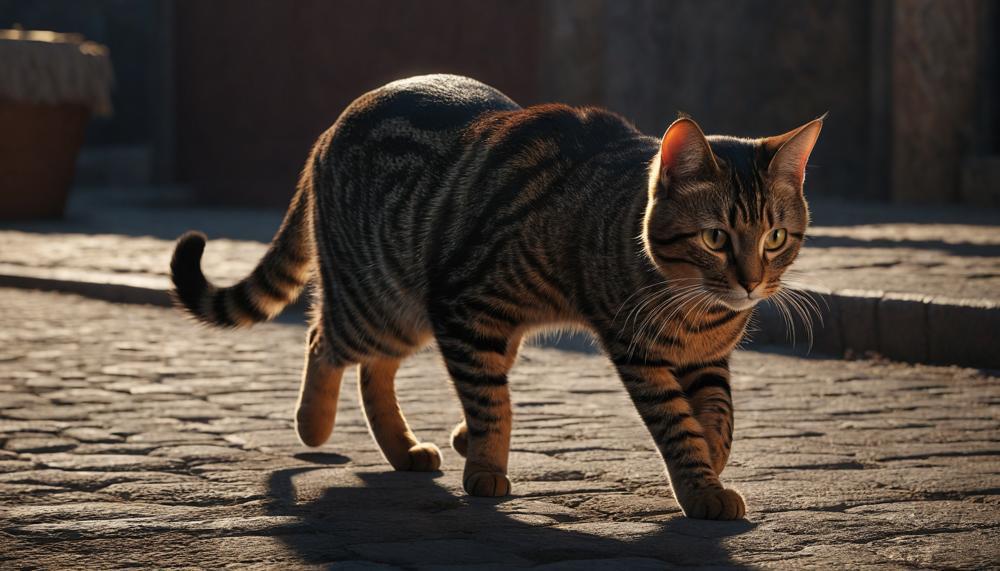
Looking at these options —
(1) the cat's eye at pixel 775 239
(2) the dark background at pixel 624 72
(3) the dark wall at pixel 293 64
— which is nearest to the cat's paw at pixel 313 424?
(1) the cat's eye at pixel 775 239

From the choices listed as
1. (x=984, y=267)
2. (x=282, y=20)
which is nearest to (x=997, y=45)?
(x=984, y=267)

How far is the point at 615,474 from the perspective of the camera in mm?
4781

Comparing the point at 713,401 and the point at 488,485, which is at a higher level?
the point at 713,401

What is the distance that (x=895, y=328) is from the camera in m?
7.13

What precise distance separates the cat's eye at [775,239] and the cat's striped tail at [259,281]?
74.1 inches

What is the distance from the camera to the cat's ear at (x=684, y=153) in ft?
13.6

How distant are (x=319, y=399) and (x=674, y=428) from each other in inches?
55.9

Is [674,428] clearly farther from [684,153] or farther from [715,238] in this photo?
[684,153]

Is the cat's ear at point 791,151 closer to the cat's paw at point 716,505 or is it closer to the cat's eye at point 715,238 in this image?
the cat's eye at point 715,238

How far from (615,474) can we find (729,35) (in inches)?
402

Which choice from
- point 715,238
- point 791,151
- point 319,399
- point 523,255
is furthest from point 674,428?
point 319,399

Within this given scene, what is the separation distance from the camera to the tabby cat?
4.20 metres

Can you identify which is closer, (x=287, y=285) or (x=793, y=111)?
(x=287, y=285)

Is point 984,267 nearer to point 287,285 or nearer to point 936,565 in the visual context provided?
point 287,285
